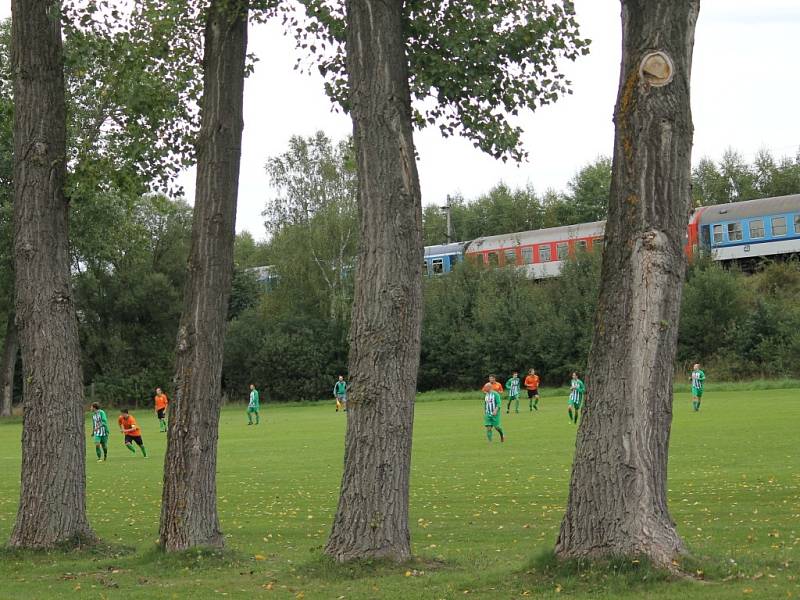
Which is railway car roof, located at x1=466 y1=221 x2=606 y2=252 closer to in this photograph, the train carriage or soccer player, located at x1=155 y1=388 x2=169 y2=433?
the train carriage

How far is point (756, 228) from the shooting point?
176 feet

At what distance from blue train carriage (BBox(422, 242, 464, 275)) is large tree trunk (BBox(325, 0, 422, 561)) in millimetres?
58623

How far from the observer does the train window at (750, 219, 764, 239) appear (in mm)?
52812

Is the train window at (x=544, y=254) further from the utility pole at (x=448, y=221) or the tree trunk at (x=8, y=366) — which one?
the tree trunk at (x=8, y=366)

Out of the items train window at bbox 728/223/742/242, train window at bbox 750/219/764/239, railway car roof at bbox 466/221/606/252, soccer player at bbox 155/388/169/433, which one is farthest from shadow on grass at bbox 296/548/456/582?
railway car roof at bbox 466/221/606/252

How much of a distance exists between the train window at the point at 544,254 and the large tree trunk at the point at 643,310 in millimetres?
57325

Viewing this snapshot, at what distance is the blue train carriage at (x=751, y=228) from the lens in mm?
51094

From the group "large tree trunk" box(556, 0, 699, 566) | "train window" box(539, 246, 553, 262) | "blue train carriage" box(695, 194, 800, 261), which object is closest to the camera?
"large tree trunk" box(556, 0, 699, 566)

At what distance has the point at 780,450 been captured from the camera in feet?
68.7

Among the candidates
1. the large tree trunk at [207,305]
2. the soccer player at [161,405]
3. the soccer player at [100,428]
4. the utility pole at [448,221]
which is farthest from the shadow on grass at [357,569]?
the utility pole at [448,221]

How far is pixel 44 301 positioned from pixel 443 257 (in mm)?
58088

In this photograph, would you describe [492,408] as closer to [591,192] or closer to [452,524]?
[452,524]

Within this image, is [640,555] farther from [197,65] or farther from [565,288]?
[565,288]

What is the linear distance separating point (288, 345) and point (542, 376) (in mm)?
15639
